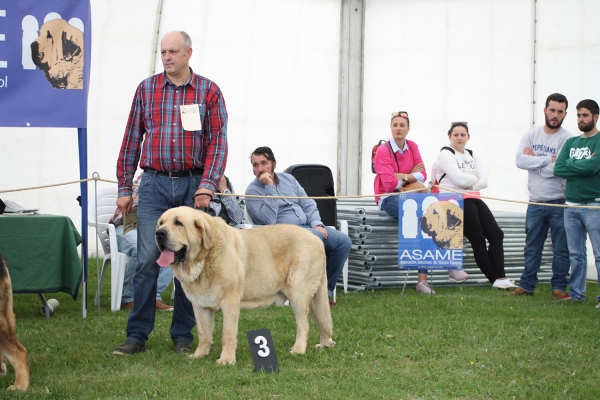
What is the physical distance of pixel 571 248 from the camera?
25.1ft

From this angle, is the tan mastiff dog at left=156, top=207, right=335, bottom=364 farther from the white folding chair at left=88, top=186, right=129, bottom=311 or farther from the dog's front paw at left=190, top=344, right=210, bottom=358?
the white folding chair at left=88, top=186, right=129, bottom=311

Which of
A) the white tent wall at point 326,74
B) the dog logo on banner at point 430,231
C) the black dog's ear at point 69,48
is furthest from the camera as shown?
the white tent wall at point 326,74

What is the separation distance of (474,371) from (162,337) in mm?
2420

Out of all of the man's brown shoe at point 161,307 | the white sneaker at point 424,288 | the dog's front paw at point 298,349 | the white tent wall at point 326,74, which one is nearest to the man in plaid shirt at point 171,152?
the dog's front paw at point 298,349

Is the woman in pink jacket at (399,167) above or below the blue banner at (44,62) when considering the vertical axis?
below

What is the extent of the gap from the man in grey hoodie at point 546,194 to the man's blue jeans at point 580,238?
1.02 feet

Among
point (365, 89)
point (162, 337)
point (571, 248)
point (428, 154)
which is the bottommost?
point (162, 337)

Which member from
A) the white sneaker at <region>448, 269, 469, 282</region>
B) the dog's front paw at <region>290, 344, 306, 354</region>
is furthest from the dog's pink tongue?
the white sneaker at <region>448, 269, 469, 282</region>

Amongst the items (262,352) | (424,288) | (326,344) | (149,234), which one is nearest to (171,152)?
(149,234)

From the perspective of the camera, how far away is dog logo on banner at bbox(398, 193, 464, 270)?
7.91m

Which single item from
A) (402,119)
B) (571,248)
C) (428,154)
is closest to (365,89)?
(428,154)

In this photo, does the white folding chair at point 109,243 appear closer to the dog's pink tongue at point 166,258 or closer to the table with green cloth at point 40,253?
the table with green cloth at point 40,253

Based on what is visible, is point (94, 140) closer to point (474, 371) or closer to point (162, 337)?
point (162, 337)

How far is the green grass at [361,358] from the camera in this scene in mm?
4059
